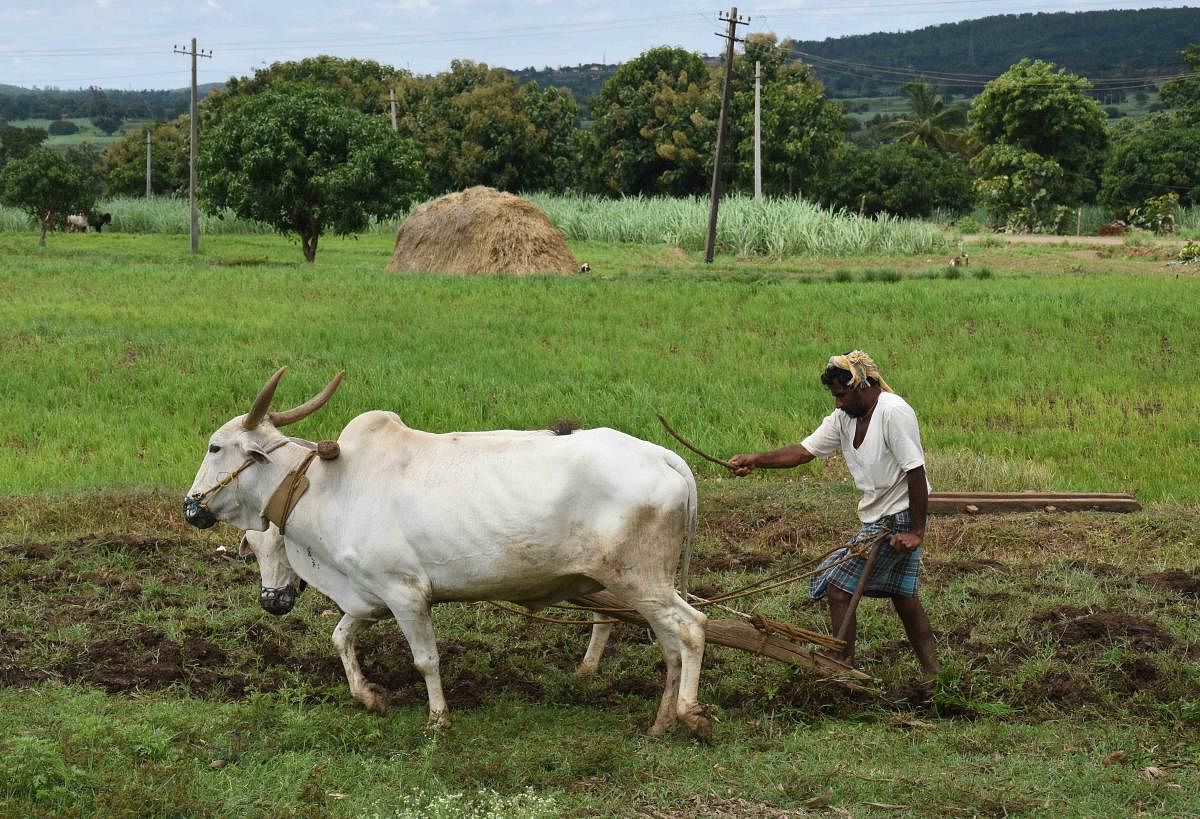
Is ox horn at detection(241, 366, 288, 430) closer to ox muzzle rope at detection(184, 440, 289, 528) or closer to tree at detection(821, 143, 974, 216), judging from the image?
ox muzzle rope at detection(184, 440, 289, 528)

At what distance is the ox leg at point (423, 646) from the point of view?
505cm

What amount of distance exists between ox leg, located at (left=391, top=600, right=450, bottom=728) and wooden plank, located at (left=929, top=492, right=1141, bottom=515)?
4.24 metres

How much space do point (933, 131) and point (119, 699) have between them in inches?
2254

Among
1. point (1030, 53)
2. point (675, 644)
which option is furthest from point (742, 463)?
point (1030, 53)

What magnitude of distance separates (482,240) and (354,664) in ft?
56.9

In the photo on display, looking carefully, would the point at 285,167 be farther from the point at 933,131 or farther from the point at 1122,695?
the point at 933,131

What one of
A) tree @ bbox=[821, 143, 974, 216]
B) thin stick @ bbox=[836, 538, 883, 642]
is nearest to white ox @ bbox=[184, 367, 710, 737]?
thin stick @ bbox=[836, 538, 883, 642]

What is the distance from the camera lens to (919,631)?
5.36 metres

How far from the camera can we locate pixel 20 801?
4.11 meters

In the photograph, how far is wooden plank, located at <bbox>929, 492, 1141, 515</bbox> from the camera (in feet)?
27.3

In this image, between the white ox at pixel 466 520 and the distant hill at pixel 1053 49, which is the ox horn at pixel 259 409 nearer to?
the white ox at pixel 466 520

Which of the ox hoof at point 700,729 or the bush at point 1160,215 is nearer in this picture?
the ox hoof at point 700,729

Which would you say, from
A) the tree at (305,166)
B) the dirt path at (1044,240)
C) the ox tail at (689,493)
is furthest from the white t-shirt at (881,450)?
the dirt path at (1044,240)

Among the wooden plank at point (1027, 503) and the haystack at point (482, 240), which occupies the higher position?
the haystack at point (482, 240)
